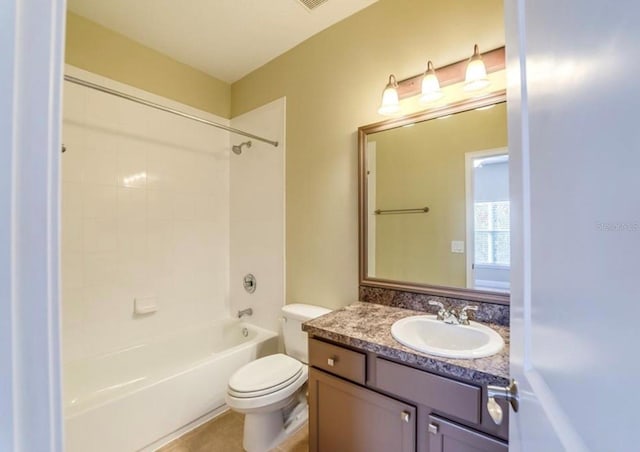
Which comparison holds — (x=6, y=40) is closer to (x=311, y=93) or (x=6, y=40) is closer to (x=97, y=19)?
(x=311, y=93)

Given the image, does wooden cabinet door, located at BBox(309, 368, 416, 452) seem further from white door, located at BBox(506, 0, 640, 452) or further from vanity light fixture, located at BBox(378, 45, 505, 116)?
vanity light fixture, located at BBox(378, 45, 505, 116)

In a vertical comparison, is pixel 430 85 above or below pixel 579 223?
above

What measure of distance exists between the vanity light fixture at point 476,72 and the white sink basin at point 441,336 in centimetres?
110

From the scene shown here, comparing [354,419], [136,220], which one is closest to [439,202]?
[354,419]

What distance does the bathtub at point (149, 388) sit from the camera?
1.43 meters

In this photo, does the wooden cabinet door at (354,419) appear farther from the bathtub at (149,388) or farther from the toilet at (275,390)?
the bathtub at (149,388)

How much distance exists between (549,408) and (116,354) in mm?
2400

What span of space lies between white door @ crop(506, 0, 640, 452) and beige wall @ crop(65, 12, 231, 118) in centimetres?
242

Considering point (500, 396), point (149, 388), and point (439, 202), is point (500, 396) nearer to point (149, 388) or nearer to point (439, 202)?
point (439, 202)

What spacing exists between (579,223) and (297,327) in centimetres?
174

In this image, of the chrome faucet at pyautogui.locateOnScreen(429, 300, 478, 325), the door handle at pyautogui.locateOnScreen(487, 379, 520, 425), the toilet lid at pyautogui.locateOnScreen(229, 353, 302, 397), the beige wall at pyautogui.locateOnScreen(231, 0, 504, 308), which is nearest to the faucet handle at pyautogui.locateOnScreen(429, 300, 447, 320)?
the chrome faucet at pyautogui.locateOnScreen(429, 300, 478, 325)

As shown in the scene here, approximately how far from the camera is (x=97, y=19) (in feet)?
6.07

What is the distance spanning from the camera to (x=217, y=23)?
1.86m

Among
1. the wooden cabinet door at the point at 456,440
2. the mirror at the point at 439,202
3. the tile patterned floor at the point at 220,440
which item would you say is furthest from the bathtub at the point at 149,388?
the wooden cabinet door at the point at 456,440
